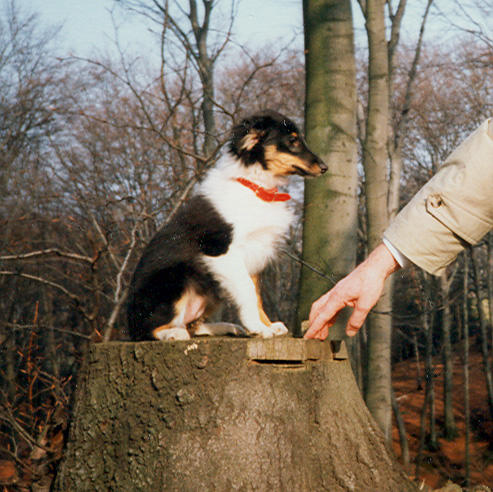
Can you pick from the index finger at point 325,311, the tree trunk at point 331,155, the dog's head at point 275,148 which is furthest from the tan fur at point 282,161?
the index finger at point 325,311

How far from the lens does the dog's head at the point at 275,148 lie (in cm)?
381

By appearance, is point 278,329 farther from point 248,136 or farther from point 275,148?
point 248,136

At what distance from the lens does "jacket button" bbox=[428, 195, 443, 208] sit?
1.81 meters

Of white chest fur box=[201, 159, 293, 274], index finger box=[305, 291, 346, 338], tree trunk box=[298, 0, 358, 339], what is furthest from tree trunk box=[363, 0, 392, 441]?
index finger box=[305, 291, 346, 338]

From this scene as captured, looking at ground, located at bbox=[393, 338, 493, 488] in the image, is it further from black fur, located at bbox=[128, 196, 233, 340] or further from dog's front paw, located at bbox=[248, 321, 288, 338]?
black fur, located at bbox=[128, 196, 233, 340]

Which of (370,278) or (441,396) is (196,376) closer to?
(370,278)

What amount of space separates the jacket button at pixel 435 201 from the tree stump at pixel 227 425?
3.32 ft

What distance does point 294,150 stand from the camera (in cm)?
382

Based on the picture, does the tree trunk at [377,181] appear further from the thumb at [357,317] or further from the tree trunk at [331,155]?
the thumb at [357,317]

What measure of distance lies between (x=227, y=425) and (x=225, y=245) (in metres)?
1.26

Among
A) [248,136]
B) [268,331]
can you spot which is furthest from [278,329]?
[248,136]

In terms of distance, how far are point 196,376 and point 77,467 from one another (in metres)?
0.79

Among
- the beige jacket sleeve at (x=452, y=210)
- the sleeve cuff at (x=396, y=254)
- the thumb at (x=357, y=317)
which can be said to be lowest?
the thumb at (x=357, y=317)

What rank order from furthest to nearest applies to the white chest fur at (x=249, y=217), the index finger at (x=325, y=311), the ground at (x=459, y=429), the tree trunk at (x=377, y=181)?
the ground at (x=459, y=429) < the tree trunk at (x=377, y=181) < the white chest fur at (x=249, y=217) < the index finger at (x=325, y=311)
